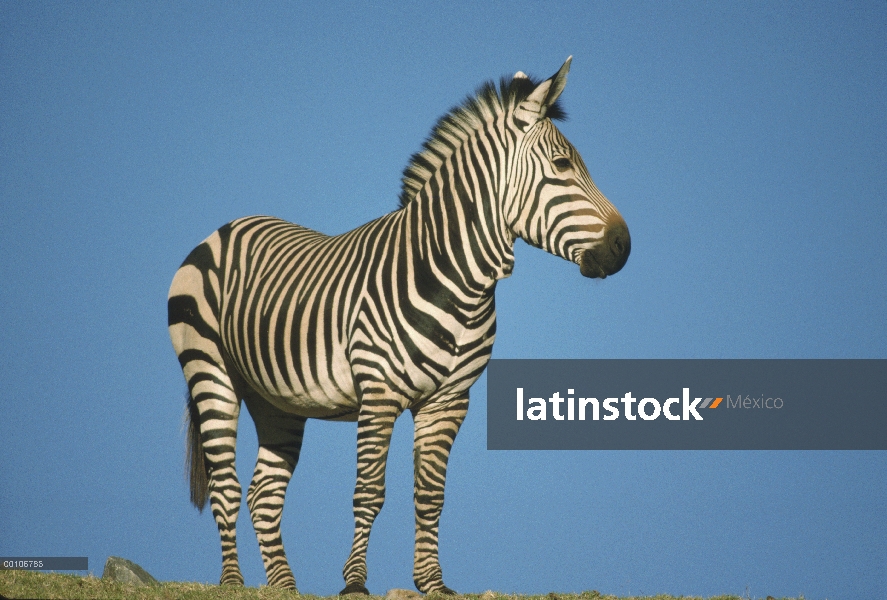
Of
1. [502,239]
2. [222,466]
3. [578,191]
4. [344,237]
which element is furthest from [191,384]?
[578,191]

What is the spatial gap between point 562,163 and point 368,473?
367 centimetres

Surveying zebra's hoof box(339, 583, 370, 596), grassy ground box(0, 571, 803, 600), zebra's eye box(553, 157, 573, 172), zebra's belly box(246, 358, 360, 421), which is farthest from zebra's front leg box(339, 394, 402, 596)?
zebra's eye box(553, 157, 573, 172)

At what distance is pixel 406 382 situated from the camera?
34.2 ft

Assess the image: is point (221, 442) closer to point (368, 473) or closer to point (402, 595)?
point (368, 473)

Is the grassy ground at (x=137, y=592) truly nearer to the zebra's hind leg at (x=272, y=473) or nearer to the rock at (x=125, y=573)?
the rock at (x=125, y=573)

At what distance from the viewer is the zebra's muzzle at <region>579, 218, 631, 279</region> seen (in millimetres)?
10156

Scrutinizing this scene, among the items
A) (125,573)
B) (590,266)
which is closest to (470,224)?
(590,266)

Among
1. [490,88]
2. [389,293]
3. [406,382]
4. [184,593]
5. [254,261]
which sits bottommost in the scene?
[184,593]

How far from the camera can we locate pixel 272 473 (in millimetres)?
12414

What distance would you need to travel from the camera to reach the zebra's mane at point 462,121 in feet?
36.2

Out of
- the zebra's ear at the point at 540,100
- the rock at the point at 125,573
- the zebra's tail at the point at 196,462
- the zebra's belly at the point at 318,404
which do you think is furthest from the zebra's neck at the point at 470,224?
the rock at the point at 125,573

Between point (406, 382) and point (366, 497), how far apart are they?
Result: 1.21m

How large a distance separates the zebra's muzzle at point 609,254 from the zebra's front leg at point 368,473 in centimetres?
237

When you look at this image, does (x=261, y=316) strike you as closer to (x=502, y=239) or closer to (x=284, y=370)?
(x=284, y=370)
